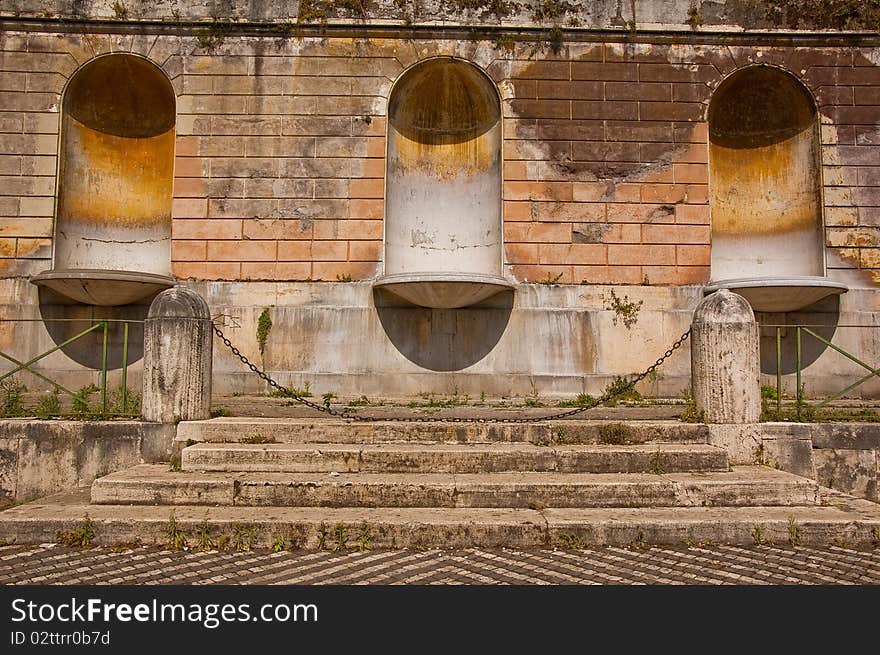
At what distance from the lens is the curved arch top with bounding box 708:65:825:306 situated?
12.4 meters

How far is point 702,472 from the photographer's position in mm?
7191

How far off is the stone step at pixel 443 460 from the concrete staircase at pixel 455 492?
0.04ft

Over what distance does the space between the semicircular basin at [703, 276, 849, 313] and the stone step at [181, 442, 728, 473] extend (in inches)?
186

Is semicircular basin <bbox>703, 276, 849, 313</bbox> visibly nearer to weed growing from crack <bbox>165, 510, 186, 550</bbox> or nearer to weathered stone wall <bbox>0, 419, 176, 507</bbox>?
weathered stone wall <bbox>0, 419, 176, 507</bbox>

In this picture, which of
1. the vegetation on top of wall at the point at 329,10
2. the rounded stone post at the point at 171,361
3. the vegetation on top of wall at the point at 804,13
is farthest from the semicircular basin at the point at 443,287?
the vegetation on top of wall at the point at 804,13

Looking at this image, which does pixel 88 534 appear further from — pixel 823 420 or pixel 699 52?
pixel 699 52

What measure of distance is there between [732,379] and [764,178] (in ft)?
21.4

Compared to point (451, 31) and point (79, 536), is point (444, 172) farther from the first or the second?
point (79, 536)

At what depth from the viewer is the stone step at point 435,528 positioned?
5816 mm

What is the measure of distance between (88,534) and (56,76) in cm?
888

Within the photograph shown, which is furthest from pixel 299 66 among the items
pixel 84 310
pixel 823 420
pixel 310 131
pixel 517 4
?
pixel 823 420

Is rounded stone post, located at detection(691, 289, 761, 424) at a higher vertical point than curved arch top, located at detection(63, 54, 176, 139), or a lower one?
lower

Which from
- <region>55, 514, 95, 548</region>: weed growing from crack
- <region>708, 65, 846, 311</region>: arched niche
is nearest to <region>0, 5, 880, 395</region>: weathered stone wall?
<region>708, 65, 846, 311</region>: arched niche

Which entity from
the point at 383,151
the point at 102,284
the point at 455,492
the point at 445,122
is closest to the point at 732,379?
the point at 455,492
